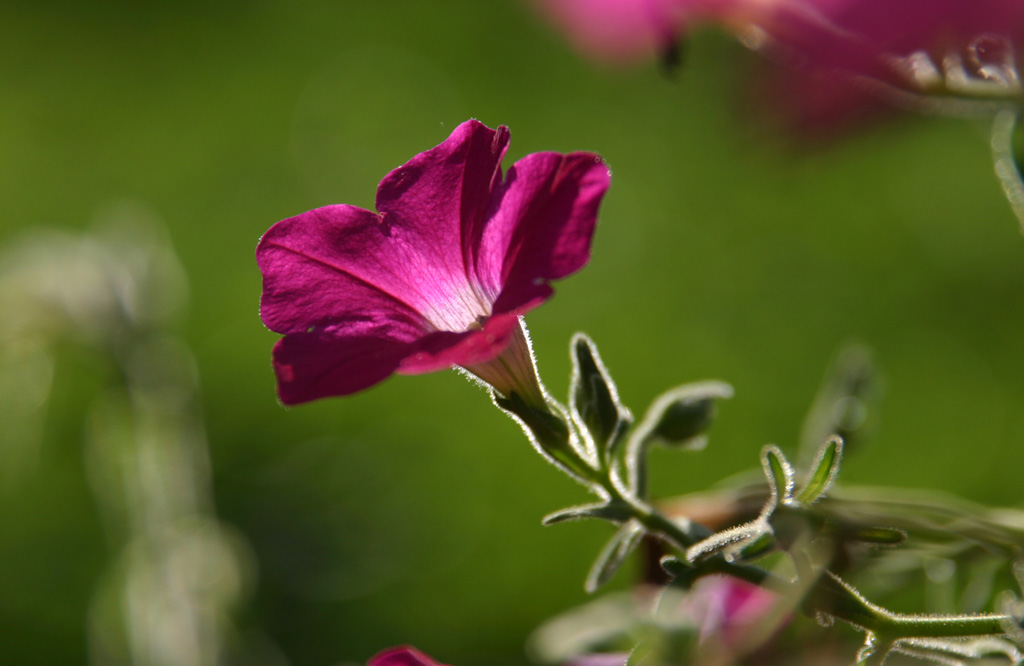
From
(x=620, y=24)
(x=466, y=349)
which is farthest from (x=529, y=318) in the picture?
(x=466, y=349)

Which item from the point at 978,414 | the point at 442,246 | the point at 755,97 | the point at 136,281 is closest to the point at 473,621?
the point at 136,281

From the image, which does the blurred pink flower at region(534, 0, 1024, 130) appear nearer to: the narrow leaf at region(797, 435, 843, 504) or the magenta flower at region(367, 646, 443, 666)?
the narrow leaf at region(797, 435, 843, 504)

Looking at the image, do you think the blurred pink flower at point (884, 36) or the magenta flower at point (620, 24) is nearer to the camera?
the blurred pink flower at point (884, 36)

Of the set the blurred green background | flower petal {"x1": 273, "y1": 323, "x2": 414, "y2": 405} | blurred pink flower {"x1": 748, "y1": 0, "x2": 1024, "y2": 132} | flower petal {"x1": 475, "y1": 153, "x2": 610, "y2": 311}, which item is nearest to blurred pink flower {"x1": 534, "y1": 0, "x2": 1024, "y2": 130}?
blurred pink flower {"x1": 748, "y1": 0, "x2": 1024, "y2": 132}

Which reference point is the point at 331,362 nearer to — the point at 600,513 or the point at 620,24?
the point at 600,513

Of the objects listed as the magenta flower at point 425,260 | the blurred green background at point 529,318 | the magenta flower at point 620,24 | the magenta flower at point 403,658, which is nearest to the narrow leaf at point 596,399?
the magenta flower at point 425,260

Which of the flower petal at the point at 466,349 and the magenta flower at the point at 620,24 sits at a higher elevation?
the magenta flower at the point at 620,24

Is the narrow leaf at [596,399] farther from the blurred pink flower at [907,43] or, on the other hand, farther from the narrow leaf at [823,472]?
the blurred pink flower at [907,43]
